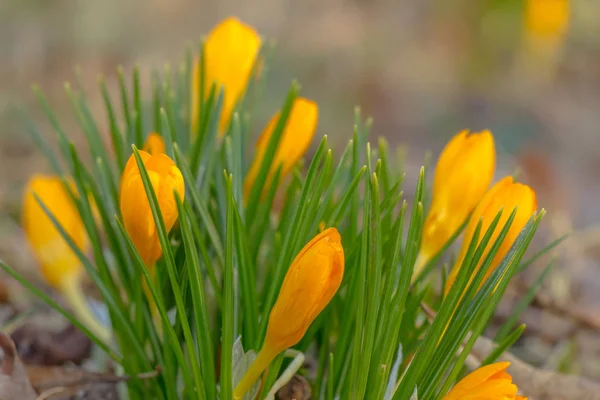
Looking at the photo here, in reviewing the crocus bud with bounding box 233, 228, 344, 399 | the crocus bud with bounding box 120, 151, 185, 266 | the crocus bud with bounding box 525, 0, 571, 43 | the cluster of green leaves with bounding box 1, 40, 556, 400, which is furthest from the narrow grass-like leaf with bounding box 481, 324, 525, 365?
the crocus bud with bounding box 525, 0, 571, 43

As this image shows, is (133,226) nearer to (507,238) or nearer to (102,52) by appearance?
(507,238)

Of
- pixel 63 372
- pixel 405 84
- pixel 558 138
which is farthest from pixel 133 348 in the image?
pixel 405 84

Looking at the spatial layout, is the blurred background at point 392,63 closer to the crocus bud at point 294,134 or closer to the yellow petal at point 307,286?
the crocus bud at point 294,134

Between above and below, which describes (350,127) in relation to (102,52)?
below

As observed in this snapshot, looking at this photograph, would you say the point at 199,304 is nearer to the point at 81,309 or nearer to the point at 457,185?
the point at 457,185

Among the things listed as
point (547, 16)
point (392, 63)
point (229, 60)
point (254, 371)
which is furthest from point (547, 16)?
point (254, 371)

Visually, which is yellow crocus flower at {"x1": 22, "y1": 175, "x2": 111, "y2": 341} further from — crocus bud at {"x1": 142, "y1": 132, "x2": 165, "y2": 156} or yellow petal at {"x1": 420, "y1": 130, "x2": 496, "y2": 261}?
yellow petal at {"x1": 420, "y1": 130, "x2": 496, "y2": 261}

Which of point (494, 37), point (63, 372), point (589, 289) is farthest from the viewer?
point (494, 37)
